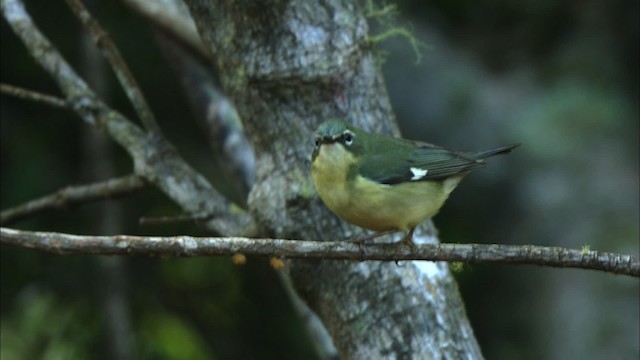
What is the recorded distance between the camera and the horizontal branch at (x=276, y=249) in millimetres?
2758

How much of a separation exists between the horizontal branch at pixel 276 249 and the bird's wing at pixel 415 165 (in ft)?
1.99

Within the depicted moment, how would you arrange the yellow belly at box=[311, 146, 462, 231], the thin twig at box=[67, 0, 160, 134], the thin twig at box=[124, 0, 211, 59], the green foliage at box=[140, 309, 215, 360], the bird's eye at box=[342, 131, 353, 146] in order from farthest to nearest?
the green foliage at box=[140, 309, 215, 360] < the thin twig at box=[124, 0, 211, 59] < the thin twig at box=[67, 0, 160, 134] < the bird's eye at box=[342, 131, 353, 146] < the yellow belly at box=[311, 146, 462, 231]

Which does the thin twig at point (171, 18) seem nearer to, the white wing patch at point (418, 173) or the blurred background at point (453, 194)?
the blurred background at point (453, 194)

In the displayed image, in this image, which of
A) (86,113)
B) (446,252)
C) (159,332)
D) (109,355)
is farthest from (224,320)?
(446,252)

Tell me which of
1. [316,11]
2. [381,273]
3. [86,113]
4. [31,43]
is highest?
[316,11]

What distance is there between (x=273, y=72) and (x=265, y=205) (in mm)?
541

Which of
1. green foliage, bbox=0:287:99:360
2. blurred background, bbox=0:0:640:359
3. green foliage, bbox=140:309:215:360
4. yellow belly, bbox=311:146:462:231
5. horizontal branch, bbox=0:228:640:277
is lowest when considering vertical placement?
green foliage, bbox=140:309:215:360

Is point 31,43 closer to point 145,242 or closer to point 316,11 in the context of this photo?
point 316,11

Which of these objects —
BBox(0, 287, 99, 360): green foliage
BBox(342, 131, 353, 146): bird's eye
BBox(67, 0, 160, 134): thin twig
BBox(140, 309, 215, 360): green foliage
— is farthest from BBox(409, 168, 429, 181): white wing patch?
BBox(0, 287, 99, 360): green foliage

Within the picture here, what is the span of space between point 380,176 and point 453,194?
182 centimetres

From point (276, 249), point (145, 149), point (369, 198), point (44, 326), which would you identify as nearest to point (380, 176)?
point (369, 198)

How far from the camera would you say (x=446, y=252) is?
301cm

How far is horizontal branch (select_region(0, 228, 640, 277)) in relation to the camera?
9.05 ft

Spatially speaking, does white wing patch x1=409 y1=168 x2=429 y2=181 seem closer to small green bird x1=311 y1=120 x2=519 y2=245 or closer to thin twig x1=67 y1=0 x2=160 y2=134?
small green bird x1=311 y1=120 x2=519 y2=245
